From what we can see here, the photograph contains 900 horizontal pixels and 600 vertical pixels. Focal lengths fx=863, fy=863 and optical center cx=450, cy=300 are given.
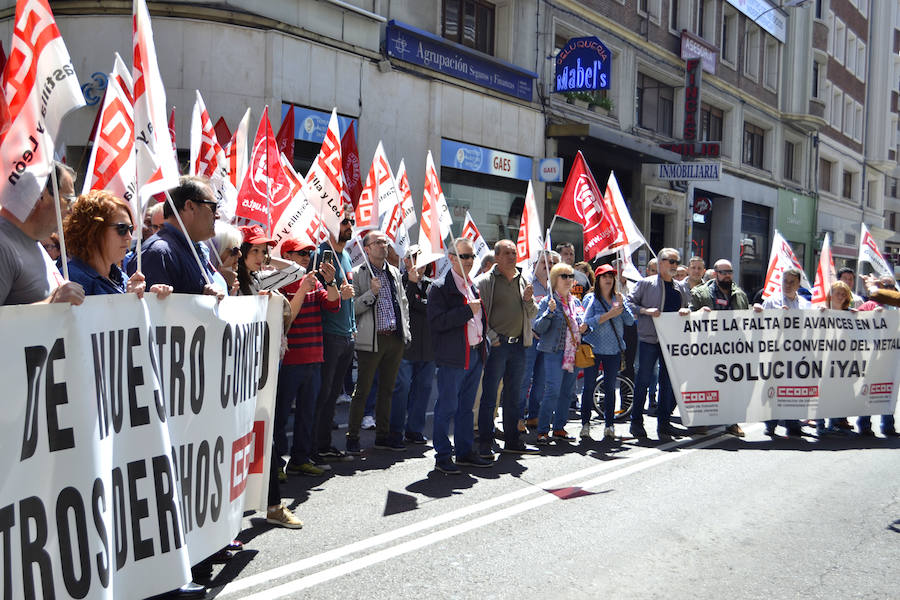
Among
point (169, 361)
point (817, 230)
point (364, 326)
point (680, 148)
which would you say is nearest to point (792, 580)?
point (169, 361)

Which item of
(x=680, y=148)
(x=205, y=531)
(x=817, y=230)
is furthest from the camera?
(x=817, y=230)

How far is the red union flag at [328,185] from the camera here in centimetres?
743

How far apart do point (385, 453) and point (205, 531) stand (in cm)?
364

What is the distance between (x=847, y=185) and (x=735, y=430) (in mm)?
38837

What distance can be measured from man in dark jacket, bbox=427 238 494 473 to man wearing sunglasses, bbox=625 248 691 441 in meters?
2.33

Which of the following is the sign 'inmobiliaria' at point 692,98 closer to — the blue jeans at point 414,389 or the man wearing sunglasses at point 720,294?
the man wearing sunglasses at point 720,294

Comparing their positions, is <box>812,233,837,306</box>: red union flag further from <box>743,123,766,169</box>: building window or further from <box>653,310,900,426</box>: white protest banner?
<box>743,123,766,169</box>: building window

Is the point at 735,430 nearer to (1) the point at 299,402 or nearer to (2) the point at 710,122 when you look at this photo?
(1) the point at 299,402

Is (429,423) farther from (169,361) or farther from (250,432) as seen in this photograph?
(169,361)

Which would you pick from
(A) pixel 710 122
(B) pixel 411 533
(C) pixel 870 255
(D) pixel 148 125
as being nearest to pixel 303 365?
(B) pixel 411 533

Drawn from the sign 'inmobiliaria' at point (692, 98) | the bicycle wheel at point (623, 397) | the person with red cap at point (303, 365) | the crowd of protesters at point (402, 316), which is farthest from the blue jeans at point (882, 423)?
the sign 'inmobiliaria' at point (692, 98)

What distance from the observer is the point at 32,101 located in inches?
131

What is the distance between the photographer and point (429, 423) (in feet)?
31.4

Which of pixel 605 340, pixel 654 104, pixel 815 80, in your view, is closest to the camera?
pixel 605 340
